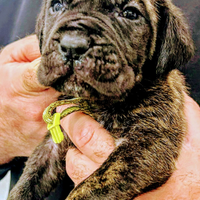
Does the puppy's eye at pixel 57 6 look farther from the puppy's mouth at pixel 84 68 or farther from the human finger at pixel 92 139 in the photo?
the human finger at pixel 92 139

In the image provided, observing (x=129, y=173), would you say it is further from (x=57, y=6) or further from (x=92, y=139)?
(x=57, y=6)

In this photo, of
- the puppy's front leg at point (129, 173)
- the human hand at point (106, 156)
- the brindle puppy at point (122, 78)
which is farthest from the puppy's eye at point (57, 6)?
the puppy's front leg at point (129, 173)

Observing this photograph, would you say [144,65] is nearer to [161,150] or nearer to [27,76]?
[161,150]

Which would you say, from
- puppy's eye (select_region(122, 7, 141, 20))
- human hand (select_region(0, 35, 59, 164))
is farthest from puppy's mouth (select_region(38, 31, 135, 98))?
human hand (select_region(0, 35, 59, 164))

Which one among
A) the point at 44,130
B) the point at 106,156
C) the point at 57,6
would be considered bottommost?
the point at 44,130

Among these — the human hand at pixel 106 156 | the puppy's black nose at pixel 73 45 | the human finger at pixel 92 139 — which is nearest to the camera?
the puppy's black nose at pixel 73 45

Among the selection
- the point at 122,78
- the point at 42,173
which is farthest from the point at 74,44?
the point at 42,173

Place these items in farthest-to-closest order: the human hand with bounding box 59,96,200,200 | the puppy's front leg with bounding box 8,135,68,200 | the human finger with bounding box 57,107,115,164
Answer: the puppy's front leg with bounding box 8,135,68,200, the human finger with bounding box 57,107,115,164, the human hand with bounding box 59,96,200,200

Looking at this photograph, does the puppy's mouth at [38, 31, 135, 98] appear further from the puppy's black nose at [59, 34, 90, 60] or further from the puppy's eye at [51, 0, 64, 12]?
the puppy's eye at [51, 0, 64, 12]
